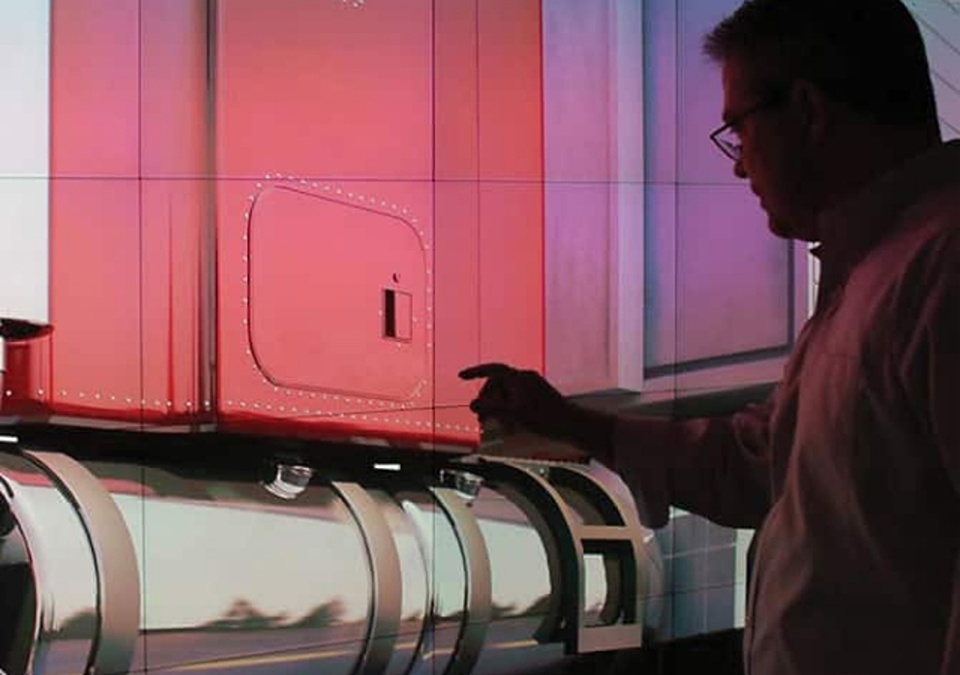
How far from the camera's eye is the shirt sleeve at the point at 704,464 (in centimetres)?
126

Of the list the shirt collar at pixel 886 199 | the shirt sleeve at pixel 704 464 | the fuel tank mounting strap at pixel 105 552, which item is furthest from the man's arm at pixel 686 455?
the fuel tank mounting strap at pixel 105 552

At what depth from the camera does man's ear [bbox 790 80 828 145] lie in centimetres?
103

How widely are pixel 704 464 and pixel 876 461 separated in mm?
375

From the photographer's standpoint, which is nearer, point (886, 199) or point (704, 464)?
point (886, 199)

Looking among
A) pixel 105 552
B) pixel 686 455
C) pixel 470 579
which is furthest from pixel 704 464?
pixel 105 552

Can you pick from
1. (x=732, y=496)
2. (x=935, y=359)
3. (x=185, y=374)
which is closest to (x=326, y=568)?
(x=185, y=374)

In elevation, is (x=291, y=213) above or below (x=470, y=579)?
above

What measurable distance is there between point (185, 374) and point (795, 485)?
0.84 metres

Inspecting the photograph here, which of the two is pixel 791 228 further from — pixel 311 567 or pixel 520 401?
pixel 311 567

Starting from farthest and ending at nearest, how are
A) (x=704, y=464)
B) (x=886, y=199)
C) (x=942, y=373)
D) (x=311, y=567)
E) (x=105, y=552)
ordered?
1. (x=311, y=567)
2. (x=105, y=552)
3. (x=704, y=464)
4. (x=886, y=199)
5. (x=942, y=373)

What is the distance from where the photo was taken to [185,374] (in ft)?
5.19

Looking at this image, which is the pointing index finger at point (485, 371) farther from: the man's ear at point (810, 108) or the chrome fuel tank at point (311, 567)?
the man's ear at point (810, 108)

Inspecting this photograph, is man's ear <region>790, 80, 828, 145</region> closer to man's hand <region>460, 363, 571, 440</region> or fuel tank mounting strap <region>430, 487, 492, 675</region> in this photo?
man's hand <region>460, 363, 571, 440</region>

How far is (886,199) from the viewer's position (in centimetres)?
101
